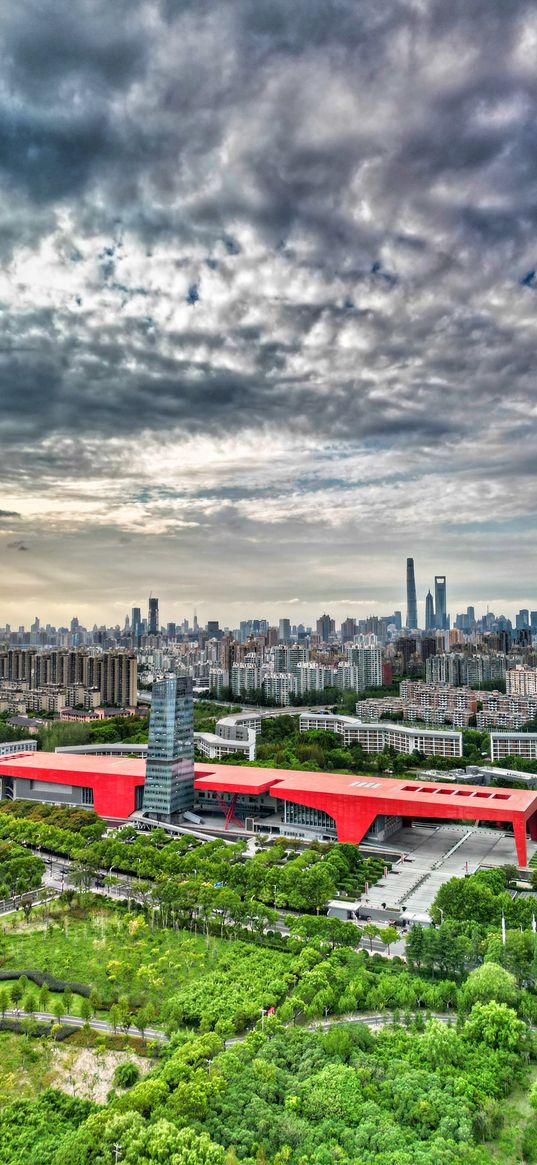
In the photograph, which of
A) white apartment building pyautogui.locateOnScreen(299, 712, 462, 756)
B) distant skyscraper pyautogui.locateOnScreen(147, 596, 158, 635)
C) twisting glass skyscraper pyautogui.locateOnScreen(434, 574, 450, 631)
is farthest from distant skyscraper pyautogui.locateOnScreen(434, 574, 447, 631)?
white apartment building pyautogui.locateOnScreen(299, 712, 462, 756)

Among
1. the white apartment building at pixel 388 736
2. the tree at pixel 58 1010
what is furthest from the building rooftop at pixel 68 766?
the white apartment building at pixel 388 736

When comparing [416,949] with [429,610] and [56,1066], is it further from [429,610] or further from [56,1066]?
[429,610]

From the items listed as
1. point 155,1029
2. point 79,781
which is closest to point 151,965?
point 155,1029

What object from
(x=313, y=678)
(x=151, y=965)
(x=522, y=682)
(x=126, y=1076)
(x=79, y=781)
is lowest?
(x=126, y=1076)

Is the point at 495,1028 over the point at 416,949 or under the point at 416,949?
under

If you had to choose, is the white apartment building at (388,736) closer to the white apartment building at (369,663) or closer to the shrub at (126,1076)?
the white apartment building at (369,663)

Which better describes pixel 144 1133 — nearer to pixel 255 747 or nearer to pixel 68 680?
pixel 255 747

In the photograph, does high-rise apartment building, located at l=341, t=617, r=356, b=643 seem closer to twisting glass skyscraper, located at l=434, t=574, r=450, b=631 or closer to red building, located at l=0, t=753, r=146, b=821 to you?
twisting glass skyscraper, located at l=434, t=574, r=450, b=631
